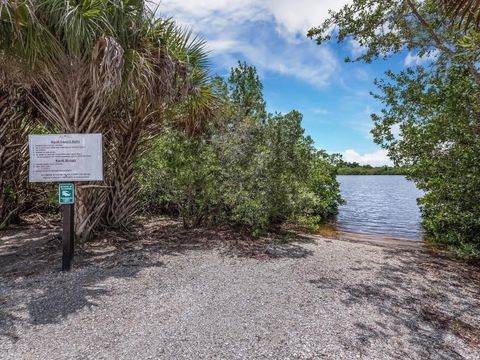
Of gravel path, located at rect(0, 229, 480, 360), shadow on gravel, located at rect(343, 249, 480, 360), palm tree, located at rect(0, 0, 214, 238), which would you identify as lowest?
shadow on gravel, located at rect(343, 249, 480, 360)

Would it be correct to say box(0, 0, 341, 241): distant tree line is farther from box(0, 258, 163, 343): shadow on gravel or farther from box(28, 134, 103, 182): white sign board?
box(0, 258, 163, 343): shadow on gravel

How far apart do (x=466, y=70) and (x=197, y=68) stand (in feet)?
16.0

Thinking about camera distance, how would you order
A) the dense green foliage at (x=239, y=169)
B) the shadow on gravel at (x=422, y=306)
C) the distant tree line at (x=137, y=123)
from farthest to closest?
the dense green foliage at (x=239, y=169) → the distant tree line at (x=137, y=123) → the shadow on gravel at (x=422, y=306)

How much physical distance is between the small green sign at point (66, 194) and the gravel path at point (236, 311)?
3.15 ft

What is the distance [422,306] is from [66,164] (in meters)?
4.89

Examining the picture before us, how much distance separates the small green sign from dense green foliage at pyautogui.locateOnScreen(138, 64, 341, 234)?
2.37 metres

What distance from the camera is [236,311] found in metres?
2.99

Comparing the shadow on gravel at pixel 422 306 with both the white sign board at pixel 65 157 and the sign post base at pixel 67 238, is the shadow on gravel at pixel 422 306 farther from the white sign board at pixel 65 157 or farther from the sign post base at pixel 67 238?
the white sign board at pixel 65 157

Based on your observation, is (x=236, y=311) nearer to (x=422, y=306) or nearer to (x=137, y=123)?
(x=422, y=306)

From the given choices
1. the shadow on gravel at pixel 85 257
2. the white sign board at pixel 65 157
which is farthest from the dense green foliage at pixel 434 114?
the white sign board at pixel 65 157

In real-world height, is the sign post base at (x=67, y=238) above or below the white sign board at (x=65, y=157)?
below

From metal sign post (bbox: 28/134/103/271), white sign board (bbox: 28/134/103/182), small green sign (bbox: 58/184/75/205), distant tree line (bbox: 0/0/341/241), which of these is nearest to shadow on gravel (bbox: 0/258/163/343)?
metal sign post (bbox: 28/134/103/271)

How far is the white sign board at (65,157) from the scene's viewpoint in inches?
A: 157

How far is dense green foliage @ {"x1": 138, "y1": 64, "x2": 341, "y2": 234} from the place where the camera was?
6168 mm
